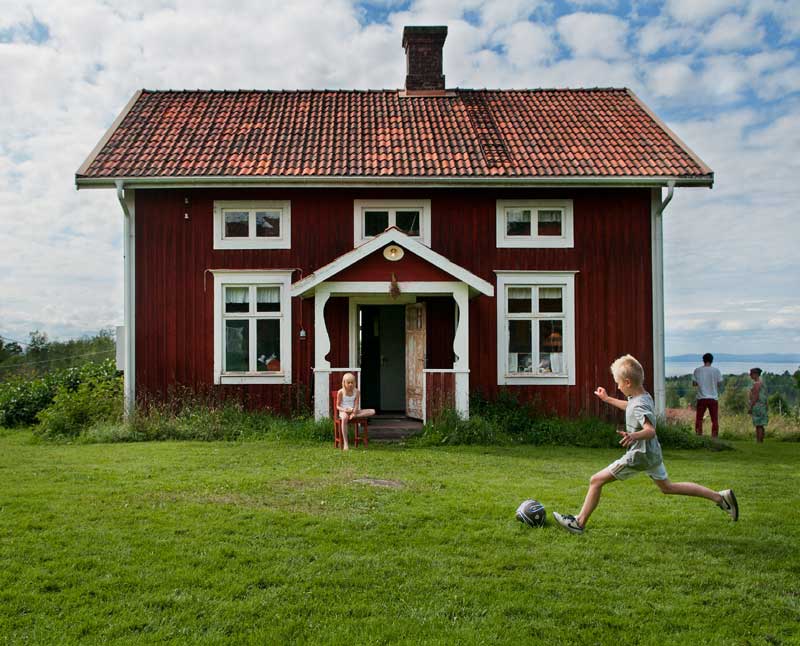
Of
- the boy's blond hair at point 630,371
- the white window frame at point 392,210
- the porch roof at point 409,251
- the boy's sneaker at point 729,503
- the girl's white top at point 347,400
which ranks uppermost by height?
the white window frame at point 392,210

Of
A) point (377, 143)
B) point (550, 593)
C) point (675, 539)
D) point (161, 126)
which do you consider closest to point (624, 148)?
point (377, 143)

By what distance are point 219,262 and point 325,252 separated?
2071 mm

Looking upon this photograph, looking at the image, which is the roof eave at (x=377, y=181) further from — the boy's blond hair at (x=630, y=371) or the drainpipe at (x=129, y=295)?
the boy's blond hair at (x=630, y=371)

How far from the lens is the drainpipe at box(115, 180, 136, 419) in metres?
14.5

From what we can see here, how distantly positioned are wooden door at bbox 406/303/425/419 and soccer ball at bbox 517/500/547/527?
290 inches

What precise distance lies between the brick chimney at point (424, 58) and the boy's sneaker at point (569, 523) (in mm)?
13375

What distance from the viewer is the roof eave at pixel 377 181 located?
14117 mm

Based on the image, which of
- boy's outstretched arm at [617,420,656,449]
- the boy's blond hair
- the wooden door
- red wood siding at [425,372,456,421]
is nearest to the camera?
boy's outstretched arm at [617,420,656,449]

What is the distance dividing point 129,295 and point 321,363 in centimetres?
430

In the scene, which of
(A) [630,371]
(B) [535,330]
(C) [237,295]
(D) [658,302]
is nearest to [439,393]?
(B) [535,330]

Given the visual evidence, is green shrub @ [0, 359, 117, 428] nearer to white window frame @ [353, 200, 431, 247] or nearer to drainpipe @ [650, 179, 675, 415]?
white window frame @ [353, 200, 431, 247]

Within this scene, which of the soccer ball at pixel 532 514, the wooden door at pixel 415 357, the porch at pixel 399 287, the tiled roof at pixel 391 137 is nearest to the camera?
the soccer ball at pixel 532 514

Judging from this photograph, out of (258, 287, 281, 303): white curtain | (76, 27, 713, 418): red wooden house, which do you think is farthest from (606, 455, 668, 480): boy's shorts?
(258, 287, 281, 303): white curtain

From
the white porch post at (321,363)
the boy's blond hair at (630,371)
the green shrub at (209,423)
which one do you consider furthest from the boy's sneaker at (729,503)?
the white porch post at (321,363)
